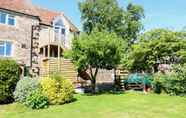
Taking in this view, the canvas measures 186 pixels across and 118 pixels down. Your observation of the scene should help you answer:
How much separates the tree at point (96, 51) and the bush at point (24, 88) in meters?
5.22

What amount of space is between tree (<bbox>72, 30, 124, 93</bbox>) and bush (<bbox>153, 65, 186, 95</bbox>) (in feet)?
13.7

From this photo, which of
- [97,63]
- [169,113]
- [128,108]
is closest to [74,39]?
[97,63]

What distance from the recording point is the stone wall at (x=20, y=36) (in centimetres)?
3294

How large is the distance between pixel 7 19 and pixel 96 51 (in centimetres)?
1089

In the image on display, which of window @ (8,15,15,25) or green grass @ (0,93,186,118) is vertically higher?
window @ (8,15,15,25)

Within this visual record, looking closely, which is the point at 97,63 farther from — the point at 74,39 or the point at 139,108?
the point at 139,108

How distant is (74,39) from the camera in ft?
92.8

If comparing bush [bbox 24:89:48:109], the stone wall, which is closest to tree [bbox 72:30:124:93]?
bush [bbox 24:89:48:109]

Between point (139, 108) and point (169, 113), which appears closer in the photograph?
point (169, 113)

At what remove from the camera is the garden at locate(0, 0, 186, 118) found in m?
20.3

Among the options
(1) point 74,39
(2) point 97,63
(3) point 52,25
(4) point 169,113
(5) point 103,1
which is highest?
(5) point 103,1

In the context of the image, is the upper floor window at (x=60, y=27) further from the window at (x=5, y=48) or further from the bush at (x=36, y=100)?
the bush at (x=36, y=100)

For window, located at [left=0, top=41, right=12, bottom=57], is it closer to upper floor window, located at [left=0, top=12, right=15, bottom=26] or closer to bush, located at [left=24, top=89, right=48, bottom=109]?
upper floor window, located at [left=0, top=12, right=15, bottom=26]

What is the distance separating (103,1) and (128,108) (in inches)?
1108
